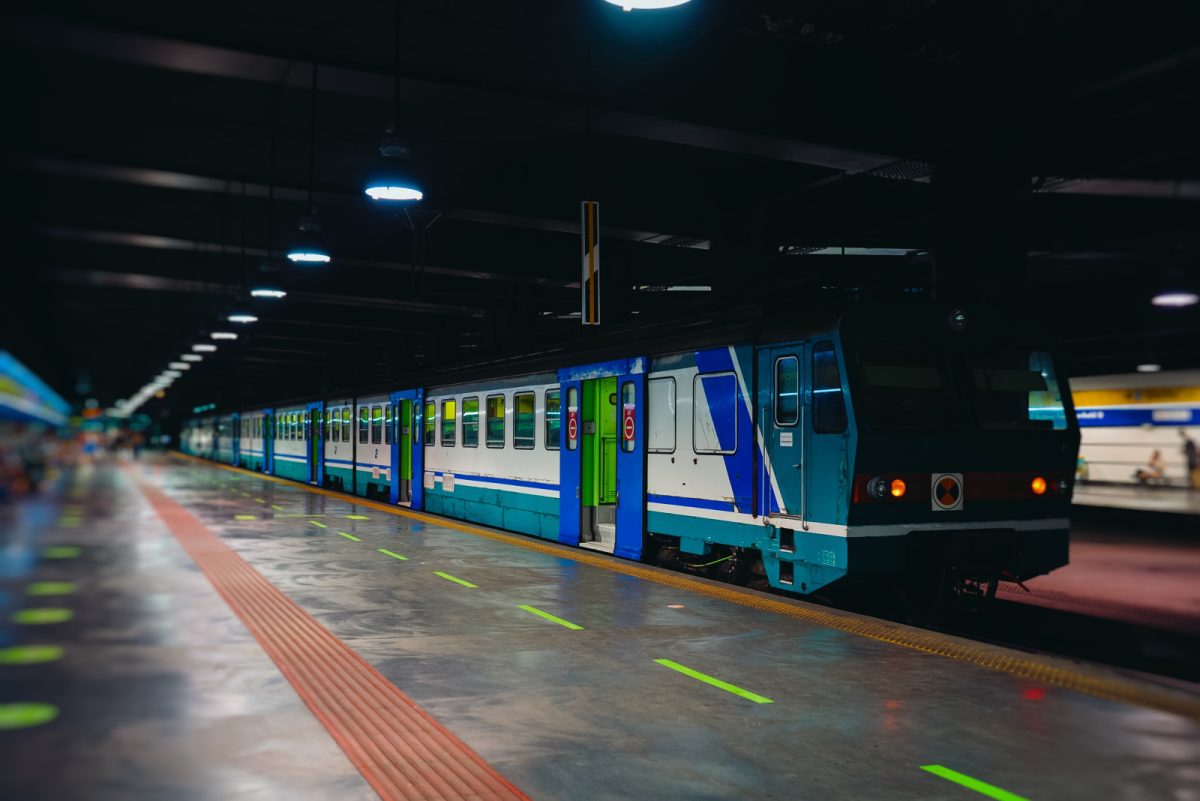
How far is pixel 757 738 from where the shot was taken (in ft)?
17.4

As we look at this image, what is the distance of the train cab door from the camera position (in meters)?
8.96

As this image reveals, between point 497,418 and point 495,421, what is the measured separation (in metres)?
0.10

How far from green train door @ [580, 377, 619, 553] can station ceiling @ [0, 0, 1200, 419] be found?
1.04 m

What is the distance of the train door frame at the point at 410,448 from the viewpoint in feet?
68.3

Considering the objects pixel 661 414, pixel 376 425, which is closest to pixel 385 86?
pixel 661 414

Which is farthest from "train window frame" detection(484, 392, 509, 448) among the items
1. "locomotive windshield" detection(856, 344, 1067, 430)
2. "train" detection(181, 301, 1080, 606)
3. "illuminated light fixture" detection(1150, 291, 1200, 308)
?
"illuminated light fixture" detection(1150, 291, 1200, 308)

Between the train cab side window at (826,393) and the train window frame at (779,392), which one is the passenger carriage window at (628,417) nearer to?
the train window frame at (779,392)

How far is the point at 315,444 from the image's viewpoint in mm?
31125

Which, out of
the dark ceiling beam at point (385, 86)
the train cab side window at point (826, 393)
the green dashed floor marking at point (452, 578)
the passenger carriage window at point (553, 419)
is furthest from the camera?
the passenger carriage window at point (553, 419)

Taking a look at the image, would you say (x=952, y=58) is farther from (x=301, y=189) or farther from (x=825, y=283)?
(x=301, y=189)

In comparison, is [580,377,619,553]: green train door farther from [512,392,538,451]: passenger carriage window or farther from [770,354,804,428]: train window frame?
[770,354,804,428]: train window frame

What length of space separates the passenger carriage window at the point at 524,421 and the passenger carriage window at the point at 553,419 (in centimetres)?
46

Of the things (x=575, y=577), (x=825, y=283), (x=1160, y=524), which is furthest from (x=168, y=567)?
(x=1160, y=524)

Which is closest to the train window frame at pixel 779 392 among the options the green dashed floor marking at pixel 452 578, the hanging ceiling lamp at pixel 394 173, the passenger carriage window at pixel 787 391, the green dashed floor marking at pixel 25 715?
the passenger carriage window at pixel 787 391
